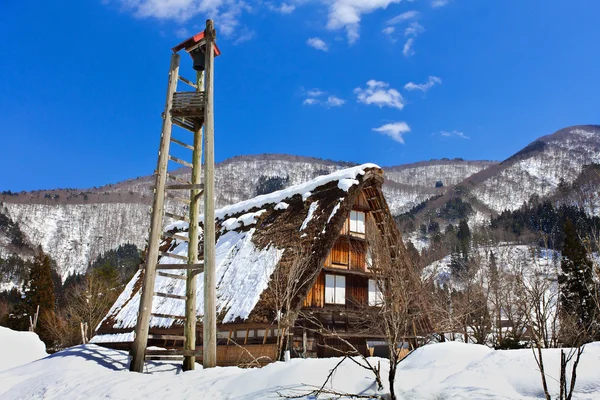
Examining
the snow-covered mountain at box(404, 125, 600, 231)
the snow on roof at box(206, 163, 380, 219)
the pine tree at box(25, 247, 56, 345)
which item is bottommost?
the pine tree at box(25, 247, 56, 345)

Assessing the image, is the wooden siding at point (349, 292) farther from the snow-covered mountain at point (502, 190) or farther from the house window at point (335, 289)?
the snow-covered mountain at point (502, 190)

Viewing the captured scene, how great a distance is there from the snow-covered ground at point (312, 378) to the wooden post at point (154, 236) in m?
0.58

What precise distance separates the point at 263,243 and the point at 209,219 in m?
8.15

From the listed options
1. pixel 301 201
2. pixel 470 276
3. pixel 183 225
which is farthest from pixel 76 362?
pixel 470 276

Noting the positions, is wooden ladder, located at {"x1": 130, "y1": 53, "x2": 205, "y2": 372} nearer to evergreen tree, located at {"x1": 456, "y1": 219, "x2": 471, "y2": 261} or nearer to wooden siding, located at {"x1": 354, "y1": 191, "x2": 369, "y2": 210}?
wooden siding, located at {"x1": 354, "y1": 191, "x2": 369, "y2": 210}

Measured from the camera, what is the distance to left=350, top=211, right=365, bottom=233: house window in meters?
20.4

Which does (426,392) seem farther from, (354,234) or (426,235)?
(426,235)

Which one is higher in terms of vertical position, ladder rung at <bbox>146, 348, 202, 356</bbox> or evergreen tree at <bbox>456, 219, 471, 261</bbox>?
evergreen tree at <bbox>456, 219, 471, 261</bbox>

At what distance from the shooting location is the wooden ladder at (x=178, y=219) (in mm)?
11414

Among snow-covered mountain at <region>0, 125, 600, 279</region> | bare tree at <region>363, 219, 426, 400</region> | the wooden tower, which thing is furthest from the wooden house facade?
snow-covered mountain at <region>0, 125, 600, 279</region>

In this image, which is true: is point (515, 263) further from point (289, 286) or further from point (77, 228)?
point (77, 228)

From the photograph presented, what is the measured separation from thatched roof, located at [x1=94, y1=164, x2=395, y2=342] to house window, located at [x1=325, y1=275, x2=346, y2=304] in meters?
2.31

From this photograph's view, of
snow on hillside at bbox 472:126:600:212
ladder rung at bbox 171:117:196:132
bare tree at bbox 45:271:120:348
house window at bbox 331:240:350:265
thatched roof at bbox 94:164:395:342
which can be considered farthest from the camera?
snow on hillside at bbox 472:126:600:212

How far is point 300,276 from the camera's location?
16.2m
